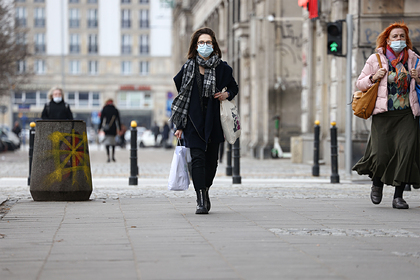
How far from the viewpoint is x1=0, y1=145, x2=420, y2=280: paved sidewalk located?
452 centimetres

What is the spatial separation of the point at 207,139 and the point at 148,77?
7592 centimetres

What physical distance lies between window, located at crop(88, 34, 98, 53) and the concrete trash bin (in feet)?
246

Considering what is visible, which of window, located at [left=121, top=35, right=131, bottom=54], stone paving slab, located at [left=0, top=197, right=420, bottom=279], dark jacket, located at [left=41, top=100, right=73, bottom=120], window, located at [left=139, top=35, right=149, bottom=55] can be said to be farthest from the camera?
window, located at [left=139, top=35, right=149, bottom=55]

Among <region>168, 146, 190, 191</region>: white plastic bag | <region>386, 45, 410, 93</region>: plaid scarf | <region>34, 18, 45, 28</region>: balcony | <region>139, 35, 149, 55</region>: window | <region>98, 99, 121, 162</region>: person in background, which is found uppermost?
<region>34, 18, 45, 28</region>: balcony

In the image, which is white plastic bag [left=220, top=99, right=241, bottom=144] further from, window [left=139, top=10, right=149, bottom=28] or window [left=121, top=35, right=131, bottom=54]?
window [left=139, top=10, right=149, bottom=28]

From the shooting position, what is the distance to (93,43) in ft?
271

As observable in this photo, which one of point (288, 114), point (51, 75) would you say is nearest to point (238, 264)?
point (288, 114)

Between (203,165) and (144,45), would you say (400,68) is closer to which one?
(203,165)

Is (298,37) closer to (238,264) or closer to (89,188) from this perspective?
(89,188)

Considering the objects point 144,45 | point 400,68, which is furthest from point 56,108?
Result: point 144,45

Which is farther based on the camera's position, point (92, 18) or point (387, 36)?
point (92, 18)

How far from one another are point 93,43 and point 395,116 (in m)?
76.8

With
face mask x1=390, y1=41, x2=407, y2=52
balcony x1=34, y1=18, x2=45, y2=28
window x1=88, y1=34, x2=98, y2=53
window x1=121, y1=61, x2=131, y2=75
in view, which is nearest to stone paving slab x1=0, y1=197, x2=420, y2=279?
face mask x1=390, y1=41, x2=407, y2=52

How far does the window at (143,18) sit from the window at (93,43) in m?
5.09
